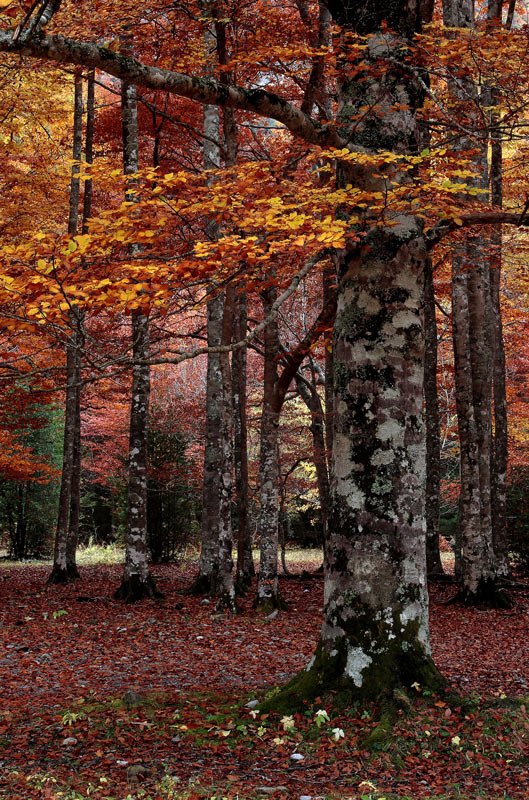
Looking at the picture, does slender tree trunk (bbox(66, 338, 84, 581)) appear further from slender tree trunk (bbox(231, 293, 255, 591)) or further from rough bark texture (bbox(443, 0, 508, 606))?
rough bark texture (bbox(443, 0, 508, 606))

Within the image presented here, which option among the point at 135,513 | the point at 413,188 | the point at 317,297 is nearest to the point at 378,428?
the point at 413,188

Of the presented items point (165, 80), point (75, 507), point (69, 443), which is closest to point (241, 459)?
point (69, 443)

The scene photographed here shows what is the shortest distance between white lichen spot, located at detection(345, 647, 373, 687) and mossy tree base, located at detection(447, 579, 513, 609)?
597cm

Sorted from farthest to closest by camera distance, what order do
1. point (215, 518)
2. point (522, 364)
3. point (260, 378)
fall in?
point (260, 378)
point (522, 364)
point (215, 518)

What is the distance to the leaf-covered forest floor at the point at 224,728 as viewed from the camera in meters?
3.47

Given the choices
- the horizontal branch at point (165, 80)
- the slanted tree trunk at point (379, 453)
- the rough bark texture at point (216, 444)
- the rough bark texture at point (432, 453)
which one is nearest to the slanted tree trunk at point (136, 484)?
the rough bark texture at point (216, 444)

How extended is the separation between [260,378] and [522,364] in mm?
8227

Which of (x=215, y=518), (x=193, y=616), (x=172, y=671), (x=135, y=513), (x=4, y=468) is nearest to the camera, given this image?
(x=172, y=671)

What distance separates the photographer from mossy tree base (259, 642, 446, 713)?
4.25 m

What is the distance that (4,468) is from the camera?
47.4ft

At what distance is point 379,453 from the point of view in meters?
4.55

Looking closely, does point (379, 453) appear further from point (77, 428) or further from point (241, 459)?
point (77, 428)

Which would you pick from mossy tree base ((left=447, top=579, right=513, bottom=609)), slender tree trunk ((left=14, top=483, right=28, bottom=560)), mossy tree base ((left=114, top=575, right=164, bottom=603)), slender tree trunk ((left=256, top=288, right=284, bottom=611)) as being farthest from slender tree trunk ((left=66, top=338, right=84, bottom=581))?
mossy tree base ((left=447, top=579, right=513, bottom=609))

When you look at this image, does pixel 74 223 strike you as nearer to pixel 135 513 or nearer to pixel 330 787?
pixel 135 513
